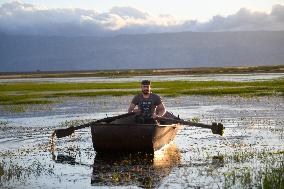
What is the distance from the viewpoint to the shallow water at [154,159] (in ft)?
50.7

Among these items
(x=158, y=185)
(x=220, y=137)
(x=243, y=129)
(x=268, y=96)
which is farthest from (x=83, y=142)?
(x=268, y=96)

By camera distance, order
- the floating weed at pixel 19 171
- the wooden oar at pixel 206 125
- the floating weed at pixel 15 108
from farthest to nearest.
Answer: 1. the floating weed at pixel 15 108
2. the wooden oar at pixel 206 125
3. the floating weed at pixel 19 171

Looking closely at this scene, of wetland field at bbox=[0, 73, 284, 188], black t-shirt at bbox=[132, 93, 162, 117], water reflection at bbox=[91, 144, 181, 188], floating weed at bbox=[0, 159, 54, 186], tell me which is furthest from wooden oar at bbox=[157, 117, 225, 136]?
floating weed at bbox=[0, 159, 54, 186]

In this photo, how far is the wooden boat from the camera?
1920 centimetres

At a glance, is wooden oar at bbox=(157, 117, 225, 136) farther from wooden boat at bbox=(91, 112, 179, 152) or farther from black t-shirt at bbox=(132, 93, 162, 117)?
wooden boat at bbox=(91, 112, 179, 152)

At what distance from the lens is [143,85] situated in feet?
69.3

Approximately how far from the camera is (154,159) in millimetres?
18922

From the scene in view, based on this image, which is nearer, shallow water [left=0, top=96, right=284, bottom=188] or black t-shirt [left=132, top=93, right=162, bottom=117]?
shallow water [left=0, top=96, right=284, bottom=188]

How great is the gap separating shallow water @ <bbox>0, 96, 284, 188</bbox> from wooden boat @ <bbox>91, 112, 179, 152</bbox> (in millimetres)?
317

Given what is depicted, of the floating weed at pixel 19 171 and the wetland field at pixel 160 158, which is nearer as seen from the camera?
the wetland field at pixel 160 158

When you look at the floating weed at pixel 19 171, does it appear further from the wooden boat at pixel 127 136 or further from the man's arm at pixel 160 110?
the man's arm at pixel 160 110

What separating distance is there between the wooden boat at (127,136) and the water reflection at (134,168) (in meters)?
0.25

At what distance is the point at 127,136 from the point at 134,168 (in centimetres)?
225

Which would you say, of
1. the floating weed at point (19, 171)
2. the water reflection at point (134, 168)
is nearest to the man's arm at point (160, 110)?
the water reflection at point (134, 168)
